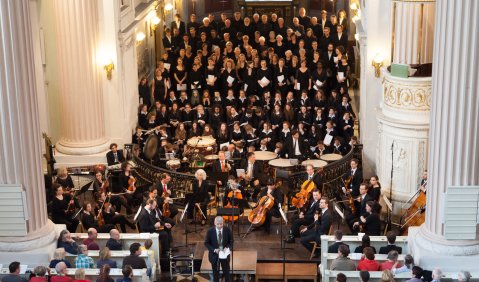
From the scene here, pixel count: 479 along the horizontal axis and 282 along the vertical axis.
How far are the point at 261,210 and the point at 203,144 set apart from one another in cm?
343

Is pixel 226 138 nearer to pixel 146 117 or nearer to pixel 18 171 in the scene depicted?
pixel 146 117

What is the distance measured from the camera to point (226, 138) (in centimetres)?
2383

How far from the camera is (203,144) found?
23078 millimetres

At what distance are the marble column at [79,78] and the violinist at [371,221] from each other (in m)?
7.28

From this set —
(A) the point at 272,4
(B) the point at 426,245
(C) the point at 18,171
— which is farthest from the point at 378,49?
(A) the point at 272,4

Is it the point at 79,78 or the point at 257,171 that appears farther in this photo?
the point at 79,78

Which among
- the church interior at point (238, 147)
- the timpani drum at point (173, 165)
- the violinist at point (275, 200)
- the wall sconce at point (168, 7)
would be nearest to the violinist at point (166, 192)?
the church interior at point (238, 147)

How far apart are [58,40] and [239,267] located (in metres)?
7.80

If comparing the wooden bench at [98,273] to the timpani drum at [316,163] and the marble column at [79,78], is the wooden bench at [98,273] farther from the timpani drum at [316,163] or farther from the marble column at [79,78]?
the marble column at [79,78]

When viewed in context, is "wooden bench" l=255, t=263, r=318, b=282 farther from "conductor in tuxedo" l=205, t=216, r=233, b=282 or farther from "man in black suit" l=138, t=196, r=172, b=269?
"man in black suit" l=138, t=196, r=172, b=269

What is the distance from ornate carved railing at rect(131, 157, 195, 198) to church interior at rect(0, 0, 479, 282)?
4 centimetres

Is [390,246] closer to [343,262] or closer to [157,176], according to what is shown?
[343,262]

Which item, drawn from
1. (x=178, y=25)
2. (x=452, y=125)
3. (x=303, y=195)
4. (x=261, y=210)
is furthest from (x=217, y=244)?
(x=178, y=25)

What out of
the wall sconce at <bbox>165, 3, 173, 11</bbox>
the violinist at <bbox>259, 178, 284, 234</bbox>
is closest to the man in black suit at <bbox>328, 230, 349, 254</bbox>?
the violinist at <bbox>259, 178, 284, 234</bbox>
